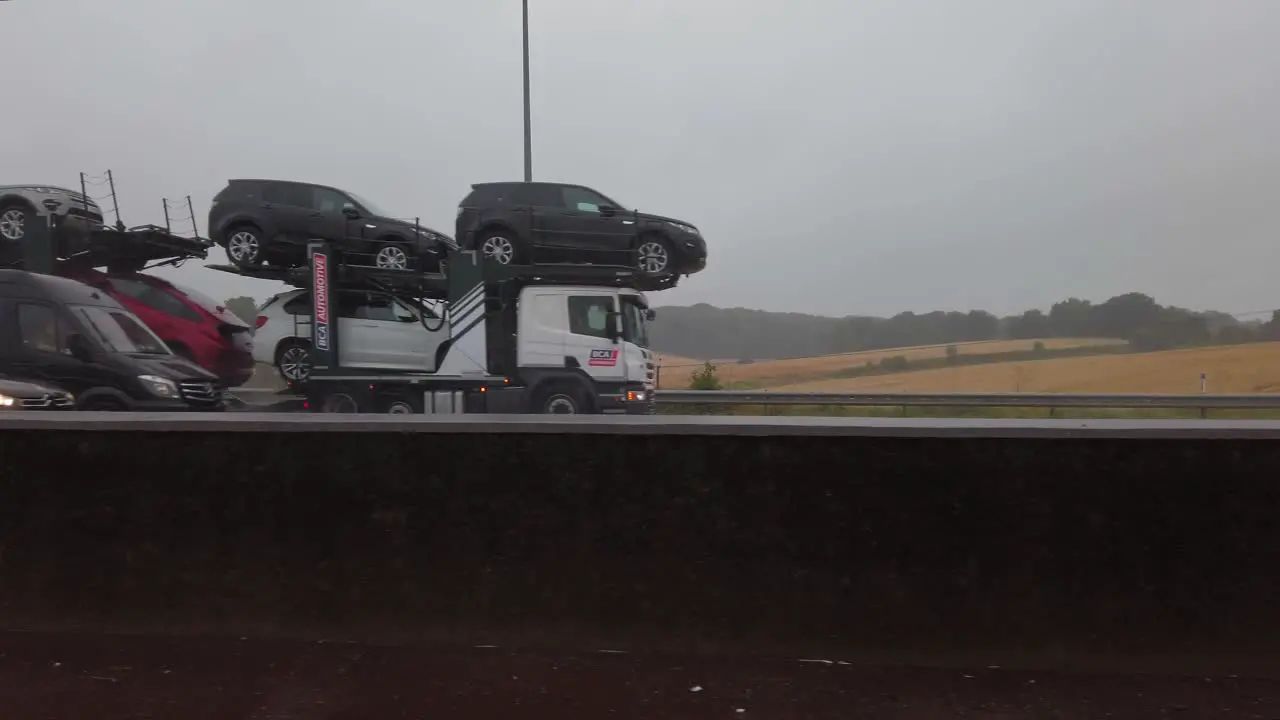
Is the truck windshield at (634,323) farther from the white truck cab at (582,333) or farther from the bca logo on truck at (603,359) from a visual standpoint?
the bca logo on truck at (603,359)

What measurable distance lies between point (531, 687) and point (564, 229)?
9.08 m

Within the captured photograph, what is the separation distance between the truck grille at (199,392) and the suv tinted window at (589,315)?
15.9ft

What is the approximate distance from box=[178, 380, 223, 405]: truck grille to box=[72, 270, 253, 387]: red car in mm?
1744

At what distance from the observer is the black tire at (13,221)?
11859mm

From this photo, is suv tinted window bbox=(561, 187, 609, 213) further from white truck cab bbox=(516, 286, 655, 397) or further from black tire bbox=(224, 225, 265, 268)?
black tire bbox=(224, 225, 265, 268)

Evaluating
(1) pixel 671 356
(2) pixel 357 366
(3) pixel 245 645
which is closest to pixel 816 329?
(1) pixel 671 356

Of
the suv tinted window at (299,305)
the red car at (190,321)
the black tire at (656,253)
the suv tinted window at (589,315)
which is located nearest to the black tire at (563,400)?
the suv tinted window at (589,315)

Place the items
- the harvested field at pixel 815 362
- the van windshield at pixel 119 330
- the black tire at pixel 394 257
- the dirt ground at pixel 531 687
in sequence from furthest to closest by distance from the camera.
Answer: the black tire at pixel 394 257 < the van windshield at pixel 119 330 < the harvested field at pixel 815 362 < the dirt ground at pixel 531 687

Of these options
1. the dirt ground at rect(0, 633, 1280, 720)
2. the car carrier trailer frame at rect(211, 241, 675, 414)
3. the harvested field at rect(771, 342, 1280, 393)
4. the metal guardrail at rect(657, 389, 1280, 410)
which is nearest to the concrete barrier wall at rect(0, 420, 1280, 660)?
the dirt ground at rect(0, 633, 1280, 720)

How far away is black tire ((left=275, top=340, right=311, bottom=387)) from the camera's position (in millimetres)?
12688

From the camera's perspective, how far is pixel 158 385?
10141mm

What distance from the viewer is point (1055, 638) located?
3652 millimetres

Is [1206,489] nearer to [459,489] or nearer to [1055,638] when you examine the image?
[1055,638]

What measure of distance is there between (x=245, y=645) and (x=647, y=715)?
6.69ft
